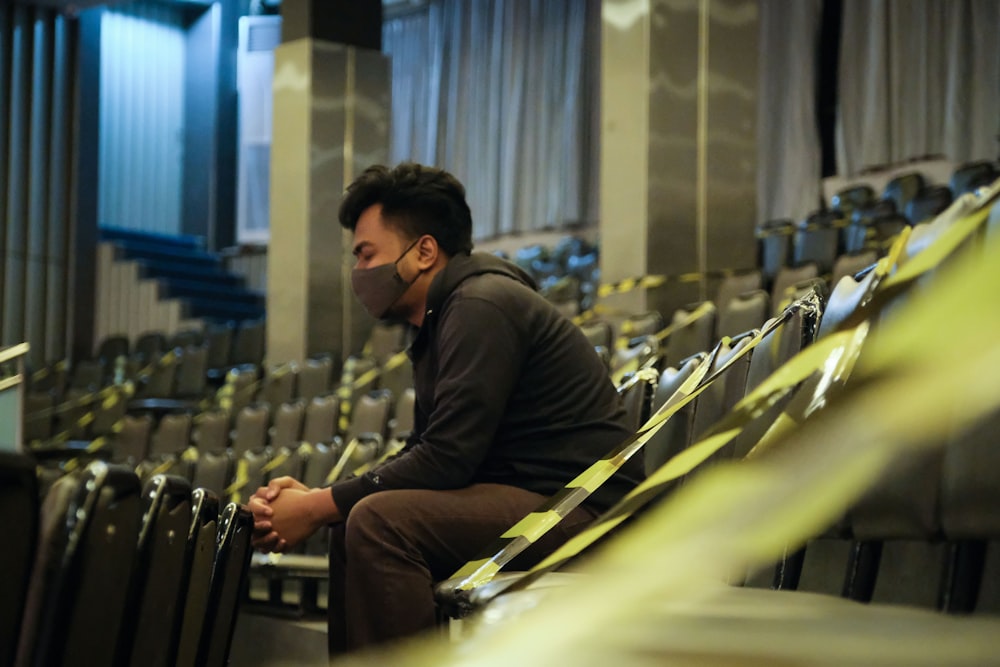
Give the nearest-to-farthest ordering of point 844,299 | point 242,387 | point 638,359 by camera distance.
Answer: point 844,299 < point 638,359 < point 242,387

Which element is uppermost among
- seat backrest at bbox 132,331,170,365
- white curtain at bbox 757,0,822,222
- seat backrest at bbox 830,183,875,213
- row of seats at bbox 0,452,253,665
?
white curtain at bbox 757,0,822,222

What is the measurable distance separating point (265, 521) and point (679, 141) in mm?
4686

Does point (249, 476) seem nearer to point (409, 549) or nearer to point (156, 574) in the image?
point (409, 549)

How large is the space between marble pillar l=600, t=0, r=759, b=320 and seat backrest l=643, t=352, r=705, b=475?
13.4 feet

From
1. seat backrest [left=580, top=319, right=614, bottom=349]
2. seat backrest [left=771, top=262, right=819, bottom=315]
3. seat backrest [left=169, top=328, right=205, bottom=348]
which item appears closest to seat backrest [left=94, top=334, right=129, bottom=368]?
seat backrest [left=169, top=328, right=205, bottom=348]

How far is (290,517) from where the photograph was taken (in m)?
1.88

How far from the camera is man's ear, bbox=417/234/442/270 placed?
7.02 ft

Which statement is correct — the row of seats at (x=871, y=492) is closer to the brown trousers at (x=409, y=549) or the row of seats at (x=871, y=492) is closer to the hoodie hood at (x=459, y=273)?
the brown trousers at (x=409, y=549)

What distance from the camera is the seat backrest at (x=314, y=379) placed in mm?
6770

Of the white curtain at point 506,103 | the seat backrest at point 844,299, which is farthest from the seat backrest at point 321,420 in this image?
the white curtain at point 506,103

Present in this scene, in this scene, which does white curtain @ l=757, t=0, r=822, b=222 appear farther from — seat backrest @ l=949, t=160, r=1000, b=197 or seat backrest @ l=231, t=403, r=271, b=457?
seat backrest @ l=231, t=403, r=271, b=457

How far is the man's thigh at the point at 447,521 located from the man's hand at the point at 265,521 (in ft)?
0.75

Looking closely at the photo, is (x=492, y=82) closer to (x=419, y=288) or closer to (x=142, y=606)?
(x=419, y=288)

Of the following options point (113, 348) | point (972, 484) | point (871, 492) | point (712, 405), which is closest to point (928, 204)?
point (712, 405)
